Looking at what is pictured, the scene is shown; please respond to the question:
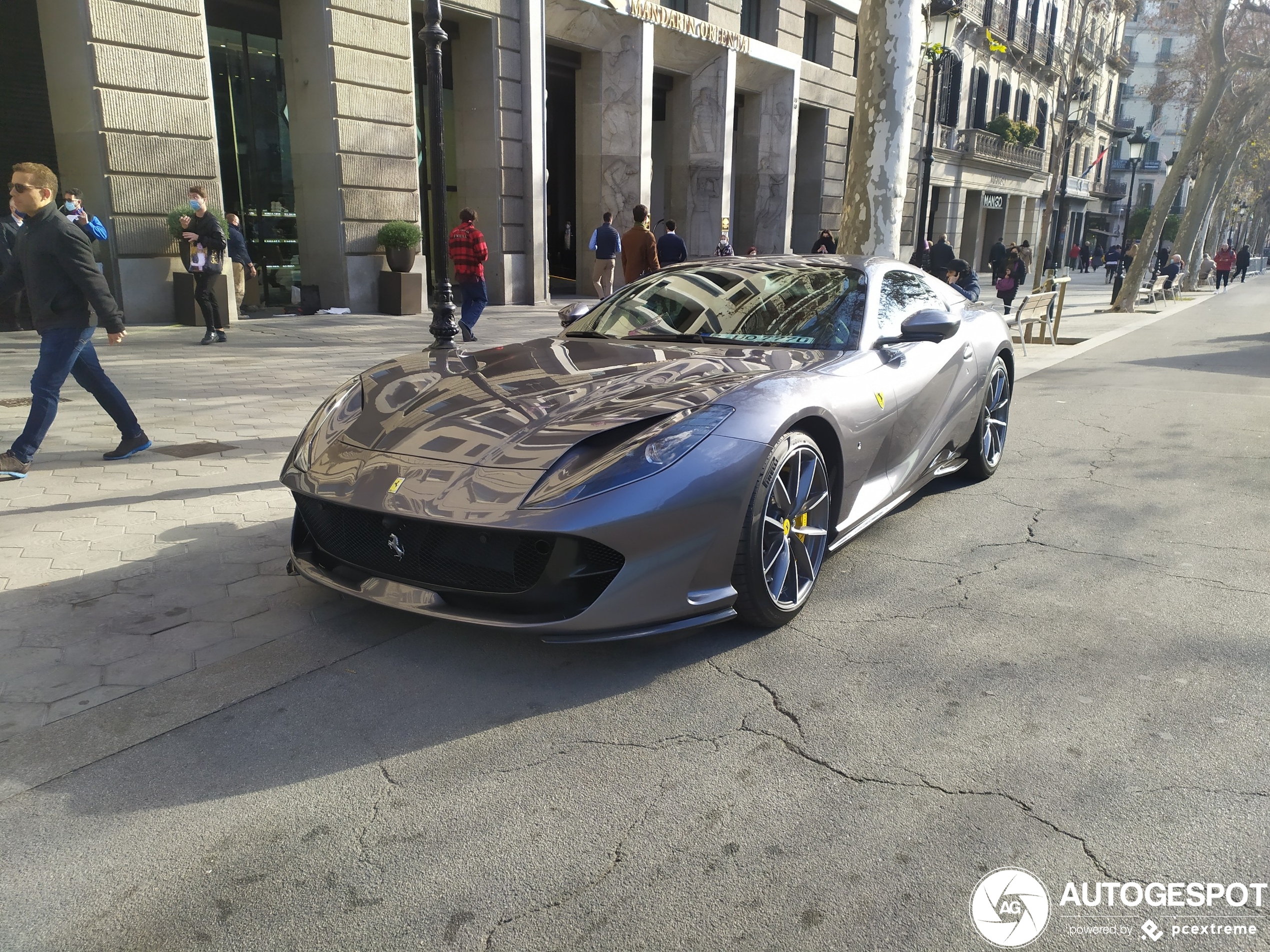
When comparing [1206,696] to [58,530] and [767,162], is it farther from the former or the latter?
[767,162]

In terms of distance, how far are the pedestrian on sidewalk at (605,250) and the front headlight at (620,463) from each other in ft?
45.4

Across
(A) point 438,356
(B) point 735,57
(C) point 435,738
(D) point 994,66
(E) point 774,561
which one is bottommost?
(C) point 435,738

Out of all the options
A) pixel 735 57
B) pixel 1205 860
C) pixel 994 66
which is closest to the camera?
pixel 1205 860

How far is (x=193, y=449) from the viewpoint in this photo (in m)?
6.21

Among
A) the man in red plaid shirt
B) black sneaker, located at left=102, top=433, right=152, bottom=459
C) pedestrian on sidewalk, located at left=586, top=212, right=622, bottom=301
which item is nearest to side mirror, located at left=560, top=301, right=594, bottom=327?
black sneaker, located at left=102, top=433, right=152, bottom=459

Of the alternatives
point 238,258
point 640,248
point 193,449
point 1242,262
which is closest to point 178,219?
point 238,258

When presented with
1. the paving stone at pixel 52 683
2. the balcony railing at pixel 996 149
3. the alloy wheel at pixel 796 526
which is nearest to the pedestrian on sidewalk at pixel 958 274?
the alloy wheel at pixel 796 526

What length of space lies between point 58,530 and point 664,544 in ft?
11.0

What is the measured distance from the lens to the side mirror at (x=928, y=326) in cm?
409

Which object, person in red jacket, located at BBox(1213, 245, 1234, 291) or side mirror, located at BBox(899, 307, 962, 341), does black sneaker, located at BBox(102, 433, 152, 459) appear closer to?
side mirror, located at BBox(899, 307, 962, 341)

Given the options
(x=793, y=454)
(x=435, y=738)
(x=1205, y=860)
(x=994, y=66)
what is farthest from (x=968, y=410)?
(x=994, y=66)

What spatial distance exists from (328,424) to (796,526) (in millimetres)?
1920

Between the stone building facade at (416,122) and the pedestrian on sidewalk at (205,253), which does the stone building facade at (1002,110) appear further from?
the pedestrian on sidewalk at (205,253)

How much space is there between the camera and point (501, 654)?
3.27m
